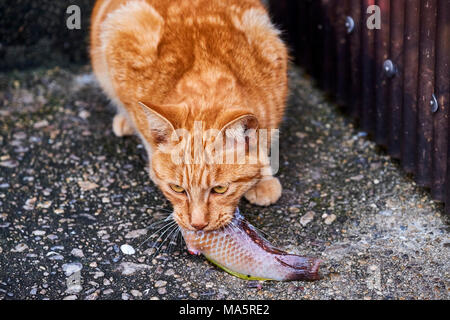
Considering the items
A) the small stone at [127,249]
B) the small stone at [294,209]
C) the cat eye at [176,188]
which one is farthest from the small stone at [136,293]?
the small stone at [294,209]

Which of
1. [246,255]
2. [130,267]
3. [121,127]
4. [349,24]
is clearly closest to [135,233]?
[130,267]

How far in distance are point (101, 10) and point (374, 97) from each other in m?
1.90

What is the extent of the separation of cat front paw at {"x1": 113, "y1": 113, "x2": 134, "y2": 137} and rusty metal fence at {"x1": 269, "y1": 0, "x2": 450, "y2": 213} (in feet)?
4.91

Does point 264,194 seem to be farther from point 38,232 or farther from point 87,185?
Result: point 38,232

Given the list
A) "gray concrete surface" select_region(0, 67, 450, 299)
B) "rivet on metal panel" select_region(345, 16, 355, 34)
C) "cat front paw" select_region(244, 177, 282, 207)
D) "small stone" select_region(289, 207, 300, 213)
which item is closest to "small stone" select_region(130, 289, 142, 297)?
"gray concrete surface" select_region(0, 67, 450, 299)

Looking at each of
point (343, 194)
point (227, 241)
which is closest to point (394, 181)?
point (343, 194)

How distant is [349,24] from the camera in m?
4.09

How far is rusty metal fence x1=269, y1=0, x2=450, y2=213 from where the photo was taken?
3.27 metres

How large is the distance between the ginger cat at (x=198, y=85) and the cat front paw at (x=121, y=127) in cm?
25

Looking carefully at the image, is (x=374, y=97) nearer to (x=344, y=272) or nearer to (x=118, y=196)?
(x=344, y=272)

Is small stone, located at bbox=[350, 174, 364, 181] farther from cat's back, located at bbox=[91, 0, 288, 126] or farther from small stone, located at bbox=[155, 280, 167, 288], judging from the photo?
small stone, located at bbox=[155, 280, 167, 288]

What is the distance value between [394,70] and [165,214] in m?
1.58

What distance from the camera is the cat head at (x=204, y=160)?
293cm

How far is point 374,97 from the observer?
13.1 ft
